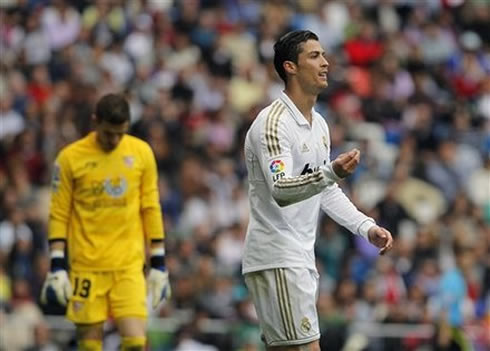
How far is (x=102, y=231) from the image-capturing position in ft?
45.3

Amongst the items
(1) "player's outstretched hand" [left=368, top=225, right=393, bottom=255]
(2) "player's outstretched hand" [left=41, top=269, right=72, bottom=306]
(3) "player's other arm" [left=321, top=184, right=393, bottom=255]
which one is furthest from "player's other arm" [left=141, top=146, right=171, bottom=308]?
(1) "player's outstretched hand" [left=368, top=225, right=393, bottom=255]

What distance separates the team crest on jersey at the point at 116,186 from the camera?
Result: 1378 cm

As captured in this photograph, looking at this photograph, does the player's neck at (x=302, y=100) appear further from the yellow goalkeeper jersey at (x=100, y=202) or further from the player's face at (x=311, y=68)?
the yellow goalkeeper jersey at (x=100, y=202)

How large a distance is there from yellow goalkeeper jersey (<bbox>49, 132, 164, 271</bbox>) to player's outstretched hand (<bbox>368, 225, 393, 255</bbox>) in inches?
117

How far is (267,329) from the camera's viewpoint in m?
11.6

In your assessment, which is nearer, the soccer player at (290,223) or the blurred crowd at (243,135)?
the soccer player at (290,223)

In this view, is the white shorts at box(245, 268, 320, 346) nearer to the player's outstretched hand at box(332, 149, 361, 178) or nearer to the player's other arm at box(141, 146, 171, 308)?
the player's outstretched hand at box(332, 149, 361, 178)

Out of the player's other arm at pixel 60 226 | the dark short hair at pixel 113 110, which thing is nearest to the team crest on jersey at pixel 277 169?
the dark short hair at pixel 113 110

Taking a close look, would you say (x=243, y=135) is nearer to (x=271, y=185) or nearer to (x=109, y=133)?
(x=109, y=133)

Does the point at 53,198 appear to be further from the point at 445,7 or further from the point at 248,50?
the point at 445,7

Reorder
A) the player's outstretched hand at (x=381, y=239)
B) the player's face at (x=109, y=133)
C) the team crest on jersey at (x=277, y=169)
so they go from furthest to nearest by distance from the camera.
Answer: the player's face at (x=109, y=133) < the player's outstretched hand at (x=381, y=239) < the team crest on jersey at (x=277, y=169)

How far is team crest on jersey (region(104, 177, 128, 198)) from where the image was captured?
13.8 meters

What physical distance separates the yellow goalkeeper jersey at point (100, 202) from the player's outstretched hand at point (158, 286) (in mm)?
220

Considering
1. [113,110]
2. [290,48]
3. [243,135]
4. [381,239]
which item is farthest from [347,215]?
[243,135]
